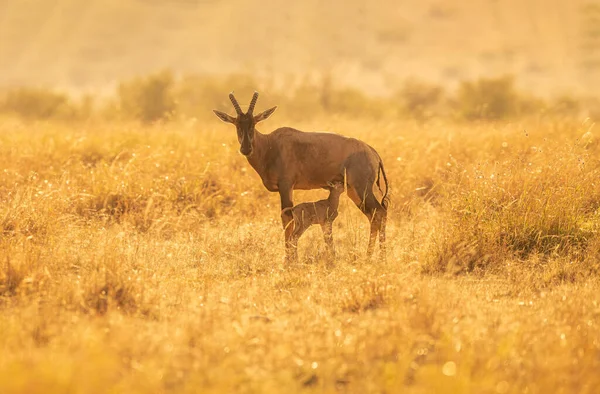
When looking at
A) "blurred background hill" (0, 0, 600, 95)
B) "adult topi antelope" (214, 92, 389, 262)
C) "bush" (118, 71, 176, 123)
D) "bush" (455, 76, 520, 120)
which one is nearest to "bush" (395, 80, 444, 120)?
"bush" (455, 76, 520, 120)

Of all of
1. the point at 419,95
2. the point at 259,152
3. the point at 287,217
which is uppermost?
the point at 419,95

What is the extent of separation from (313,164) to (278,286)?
7.14 ft

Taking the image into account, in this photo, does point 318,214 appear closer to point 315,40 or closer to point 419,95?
point 419,95

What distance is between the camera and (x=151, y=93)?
114ft

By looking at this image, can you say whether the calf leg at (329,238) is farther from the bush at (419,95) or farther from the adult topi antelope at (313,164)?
the bush at (419,95)

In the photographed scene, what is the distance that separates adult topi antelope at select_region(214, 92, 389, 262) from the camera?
9.91 metres

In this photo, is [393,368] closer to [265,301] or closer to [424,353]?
[424,353]

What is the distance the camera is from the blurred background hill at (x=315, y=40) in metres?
86.8

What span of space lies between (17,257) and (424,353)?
12.9 ft

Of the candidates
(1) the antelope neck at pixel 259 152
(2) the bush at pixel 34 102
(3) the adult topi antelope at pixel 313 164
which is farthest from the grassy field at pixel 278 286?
(2) the bush at pixel 34 102

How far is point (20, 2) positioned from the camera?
365ft

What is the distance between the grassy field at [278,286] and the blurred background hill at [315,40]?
224 ft

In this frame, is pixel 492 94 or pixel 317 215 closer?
pixel 317 215

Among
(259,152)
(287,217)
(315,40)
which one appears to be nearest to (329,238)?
(287,217)
